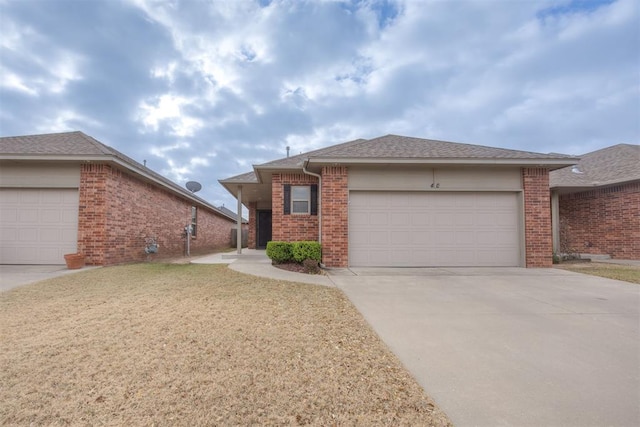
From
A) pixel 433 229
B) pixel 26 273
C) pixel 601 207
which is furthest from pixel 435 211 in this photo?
pixel 26 273

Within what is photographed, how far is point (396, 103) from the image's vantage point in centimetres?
1928

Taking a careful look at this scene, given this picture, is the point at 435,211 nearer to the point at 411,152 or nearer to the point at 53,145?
the point at 411,152

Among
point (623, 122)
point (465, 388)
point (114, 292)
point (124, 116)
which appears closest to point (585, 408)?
point (465, 388)

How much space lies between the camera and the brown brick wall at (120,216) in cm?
874

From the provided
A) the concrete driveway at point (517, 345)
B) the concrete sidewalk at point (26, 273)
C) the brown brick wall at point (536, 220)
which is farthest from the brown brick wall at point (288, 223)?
the brown brick wall at point (536, 220)

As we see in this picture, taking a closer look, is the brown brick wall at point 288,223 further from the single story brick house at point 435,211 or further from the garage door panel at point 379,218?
the garage door panel at point 379,218

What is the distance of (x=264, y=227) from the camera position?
18656 mm

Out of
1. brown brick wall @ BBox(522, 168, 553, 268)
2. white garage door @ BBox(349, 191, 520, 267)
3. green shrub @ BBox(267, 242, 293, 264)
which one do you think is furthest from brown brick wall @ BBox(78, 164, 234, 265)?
brown brick wall @ BBox(522, 168, 553, 268)

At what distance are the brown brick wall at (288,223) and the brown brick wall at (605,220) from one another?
10980 millimetres

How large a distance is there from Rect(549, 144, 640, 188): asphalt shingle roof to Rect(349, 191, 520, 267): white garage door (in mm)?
4711

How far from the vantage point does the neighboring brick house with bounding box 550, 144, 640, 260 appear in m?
11.2

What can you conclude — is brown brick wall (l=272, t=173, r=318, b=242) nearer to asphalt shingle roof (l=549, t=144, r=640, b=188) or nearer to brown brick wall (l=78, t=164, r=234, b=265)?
brown brick wall (l=78, t=164, r=234, b=265)

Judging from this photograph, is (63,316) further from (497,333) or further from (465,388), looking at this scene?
(497,333)

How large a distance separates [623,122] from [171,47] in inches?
959
